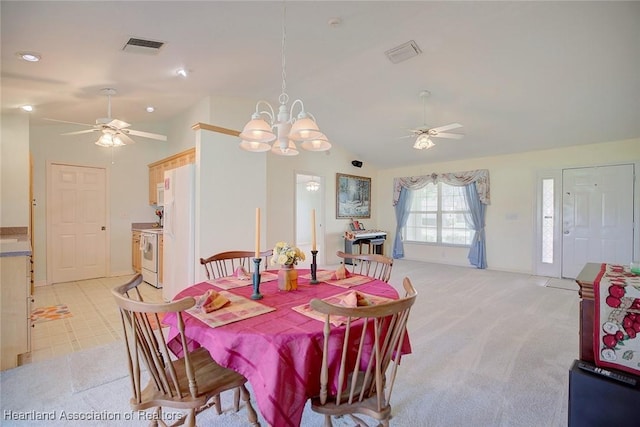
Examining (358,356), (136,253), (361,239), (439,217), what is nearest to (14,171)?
(136,253)

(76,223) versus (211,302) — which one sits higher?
(76,223)

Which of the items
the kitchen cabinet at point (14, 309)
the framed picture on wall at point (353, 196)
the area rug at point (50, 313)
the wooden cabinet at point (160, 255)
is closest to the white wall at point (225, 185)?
the wooden cabinet at point (160, 255)

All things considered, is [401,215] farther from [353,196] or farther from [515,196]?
[515,196]

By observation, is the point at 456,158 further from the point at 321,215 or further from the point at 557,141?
the point at 321,215

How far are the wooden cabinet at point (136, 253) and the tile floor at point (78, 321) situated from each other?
516 millimetres

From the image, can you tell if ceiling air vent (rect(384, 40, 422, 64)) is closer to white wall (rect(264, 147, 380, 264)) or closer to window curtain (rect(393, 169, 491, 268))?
white wall (rect(264, 147, 380, 264))

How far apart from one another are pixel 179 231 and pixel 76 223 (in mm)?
2596

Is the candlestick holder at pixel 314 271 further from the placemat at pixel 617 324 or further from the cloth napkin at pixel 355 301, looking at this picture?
the placemat at pixel 617 324

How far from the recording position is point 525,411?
6.12 ft

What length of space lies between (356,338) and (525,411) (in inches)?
56.6

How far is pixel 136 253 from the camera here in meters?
5.51

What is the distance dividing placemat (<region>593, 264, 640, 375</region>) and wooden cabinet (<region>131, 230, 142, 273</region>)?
588 centimetres

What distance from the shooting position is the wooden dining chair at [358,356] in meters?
1.17

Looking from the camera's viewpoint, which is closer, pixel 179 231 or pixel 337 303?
pixel 337 303
